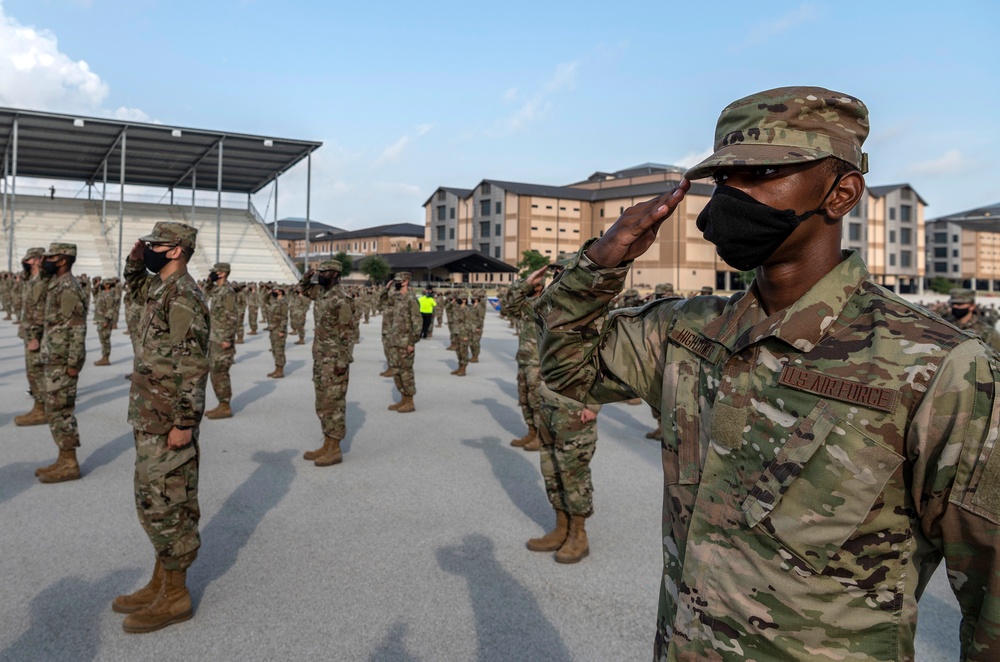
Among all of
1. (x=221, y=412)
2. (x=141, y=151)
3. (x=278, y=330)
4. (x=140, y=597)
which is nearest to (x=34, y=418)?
(x=221, y=412)

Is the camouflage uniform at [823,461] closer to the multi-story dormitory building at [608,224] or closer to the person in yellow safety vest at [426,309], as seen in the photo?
the person in yellow safety vest at [426,309]

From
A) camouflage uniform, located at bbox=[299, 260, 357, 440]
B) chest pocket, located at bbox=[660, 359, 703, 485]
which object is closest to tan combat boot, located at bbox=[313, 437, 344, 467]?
camouflage uniform, located at bbox=[299, 260, 357, 440]

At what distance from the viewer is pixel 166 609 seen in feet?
11.5

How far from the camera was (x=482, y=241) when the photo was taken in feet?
219

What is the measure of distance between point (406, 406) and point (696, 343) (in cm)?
819

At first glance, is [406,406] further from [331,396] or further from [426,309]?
[426,309]

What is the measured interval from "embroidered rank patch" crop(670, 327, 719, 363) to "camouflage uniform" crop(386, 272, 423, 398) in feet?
26.7

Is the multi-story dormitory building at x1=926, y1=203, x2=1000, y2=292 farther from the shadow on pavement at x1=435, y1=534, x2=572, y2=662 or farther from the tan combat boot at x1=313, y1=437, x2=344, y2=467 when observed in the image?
the shadow on pavement at x1=435, y1=534, x2=572, y2=662

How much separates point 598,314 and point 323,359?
18.8 ft

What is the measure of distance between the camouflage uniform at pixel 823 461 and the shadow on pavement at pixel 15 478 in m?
5.94

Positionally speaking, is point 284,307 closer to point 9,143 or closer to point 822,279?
point 822,279

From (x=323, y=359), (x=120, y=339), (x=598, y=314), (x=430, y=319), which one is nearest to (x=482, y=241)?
(x=430, y=319)

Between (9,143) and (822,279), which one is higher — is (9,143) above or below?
above

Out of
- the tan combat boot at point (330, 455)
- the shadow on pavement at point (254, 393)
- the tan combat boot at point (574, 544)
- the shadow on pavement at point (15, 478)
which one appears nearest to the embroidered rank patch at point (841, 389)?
the tan combat boot at point (574, 544)
